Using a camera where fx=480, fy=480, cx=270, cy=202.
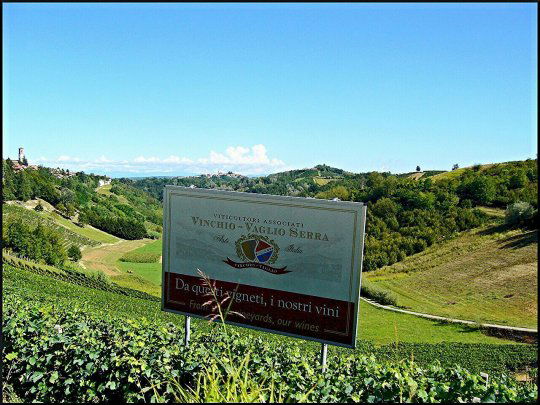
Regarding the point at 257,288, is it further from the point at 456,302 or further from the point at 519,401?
the point at 456,302

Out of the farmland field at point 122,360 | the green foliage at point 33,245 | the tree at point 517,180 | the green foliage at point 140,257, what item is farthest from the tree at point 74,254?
the tree at point 517,180

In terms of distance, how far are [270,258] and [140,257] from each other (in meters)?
63.7

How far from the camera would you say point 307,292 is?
18.8ft

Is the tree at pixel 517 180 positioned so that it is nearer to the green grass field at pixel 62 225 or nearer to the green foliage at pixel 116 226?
the green foliage at pixel 116 226

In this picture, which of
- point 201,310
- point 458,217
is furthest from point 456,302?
point 201,310

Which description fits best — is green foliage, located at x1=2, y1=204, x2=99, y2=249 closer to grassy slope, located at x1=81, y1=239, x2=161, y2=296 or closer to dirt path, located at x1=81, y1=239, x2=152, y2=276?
dirt path, located at x1=81, y1=239, x2=152, y2=276

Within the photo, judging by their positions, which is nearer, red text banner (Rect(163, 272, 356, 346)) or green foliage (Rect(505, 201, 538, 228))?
red text banner (Rect(163, 272, 356, 346))

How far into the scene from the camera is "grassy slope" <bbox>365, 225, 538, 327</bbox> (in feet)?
119

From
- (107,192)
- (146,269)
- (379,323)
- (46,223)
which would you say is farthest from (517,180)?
(107,192)

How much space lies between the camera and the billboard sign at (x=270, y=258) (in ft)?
18.1

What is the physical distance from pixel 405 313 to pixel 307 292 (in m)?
32.7

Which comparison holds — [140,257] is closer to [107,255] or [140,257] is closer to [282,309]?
[107,255]

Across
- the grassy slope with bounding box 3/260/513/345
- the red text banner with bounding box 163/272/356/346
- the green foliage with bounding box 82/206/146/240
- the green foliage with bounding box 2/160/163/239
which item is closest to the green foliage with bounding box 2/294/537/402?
the red text banner with bounding box 163/272/356/346

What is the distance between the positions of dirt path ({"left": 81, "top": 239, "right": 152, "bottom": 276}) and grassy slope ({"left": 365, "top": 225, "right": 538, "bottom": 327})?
3142 centimetres
